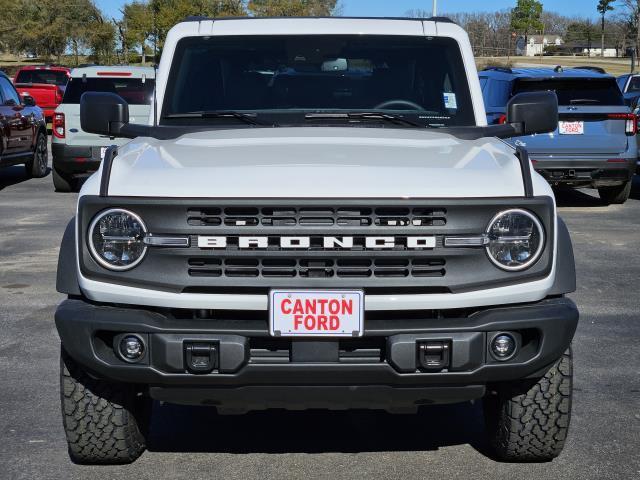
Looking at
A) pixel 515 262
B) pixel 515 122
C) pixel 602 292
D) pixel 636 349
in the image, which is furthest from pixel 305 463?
pixel 602 292

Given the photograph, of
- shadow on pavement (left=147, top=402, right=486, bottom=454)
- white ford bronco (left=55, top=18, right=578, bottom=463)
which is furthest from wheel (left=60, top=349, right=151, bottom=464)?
shadow on pavement (left=147, top=402, right=486, bottom=454)

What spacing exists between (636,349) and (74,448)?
12.5 ft

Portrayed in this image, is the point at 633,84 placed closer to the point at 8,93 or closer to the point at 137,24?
the point at 8,93

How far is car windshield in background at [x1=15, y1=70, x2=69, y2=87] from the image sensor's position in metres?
32.2

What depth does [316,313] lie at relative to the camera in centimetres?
397

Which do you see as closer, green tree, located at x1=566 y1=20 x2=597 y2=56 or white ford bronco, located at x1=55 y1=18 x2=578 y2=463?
white ford bronco, located at x1=55 y1=18 x2=578 y2=463

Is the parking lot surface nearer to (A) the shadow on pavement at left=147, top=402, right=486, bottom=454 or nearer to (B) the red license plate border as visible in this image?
(A) the shadow on pavement at left=147, top=402, right=486, bottom=454

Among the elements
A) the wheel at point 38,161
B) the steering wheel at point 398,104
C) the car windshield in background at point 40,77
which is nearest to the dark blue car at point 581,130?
the wheel at point 38,161

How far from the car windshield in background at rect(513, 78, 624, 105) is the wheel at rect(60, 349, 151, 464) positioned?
10329 mm

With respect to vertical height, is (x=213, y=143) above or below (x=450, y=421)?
above

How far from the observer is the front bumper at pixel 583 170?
14039 millimetres

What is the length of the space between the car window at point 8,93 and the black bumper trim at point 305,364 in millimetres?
13333

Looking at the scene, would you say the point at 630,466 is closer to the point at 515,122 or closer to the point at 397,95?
the point at 515,122

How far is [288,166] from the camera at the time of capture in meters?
4.25
